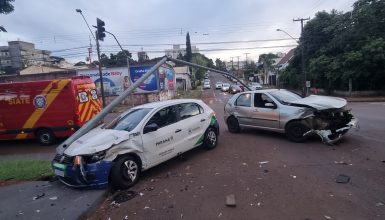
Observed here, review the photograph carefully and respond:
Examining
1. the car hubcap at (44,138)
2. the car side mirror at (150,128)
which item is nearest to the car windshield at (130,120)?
the car side mirror at (150,128)

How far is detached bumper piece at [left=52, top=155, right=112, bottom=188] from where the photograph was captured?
232 inches

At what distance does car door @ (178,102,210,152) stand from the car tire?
0.80 feet

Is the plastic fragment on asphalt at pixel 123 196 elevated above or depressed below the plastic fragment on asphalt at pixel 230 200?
below

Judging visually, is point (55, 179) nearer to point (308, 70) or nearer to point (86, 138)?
point (86, 138)

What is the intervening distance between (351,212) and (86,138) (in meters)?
5.33

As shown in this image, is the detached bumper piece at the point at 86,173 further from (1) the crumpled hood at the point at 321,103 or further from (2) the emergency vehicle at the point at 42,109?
(2) the emergency vehicle at the point at 42,109

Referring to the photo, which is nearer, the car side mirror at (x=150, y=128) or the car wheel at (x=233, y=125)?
the car side mirror at (x=150, y=128)

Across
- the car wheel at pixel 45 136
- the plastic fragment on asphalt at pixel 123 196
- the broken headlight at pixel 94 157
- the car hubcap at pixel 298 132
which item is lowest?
the plastic fragment on asphalt at pixel 123 196

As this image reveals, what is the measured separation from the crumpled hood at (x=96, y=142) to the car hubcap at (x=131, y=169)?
504 millimetres

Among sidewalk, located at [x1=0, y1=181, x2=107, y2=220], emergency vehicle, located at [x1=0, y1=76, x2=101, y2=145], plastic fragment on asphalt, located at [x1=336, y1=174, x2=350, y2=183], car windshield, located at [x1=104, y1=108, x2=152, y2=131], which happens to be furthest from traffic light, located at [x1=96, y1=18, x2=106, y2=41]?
plastic fragment on asphalt, located at [x1=336, y1=174, x2=350, y2=183]

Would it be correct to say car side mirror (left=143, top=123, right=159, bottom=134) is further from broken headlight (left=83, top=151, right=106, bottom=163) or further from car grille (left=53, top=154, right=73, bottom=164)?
car grille (left=53, top=154, right=73, bottom=164)

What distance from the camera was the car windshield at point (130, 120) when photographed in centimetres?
690

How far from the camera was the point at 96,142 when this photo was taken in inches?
243

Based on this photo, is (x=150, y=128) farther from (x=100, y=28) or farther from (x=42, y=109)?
(x=100, y=28)
